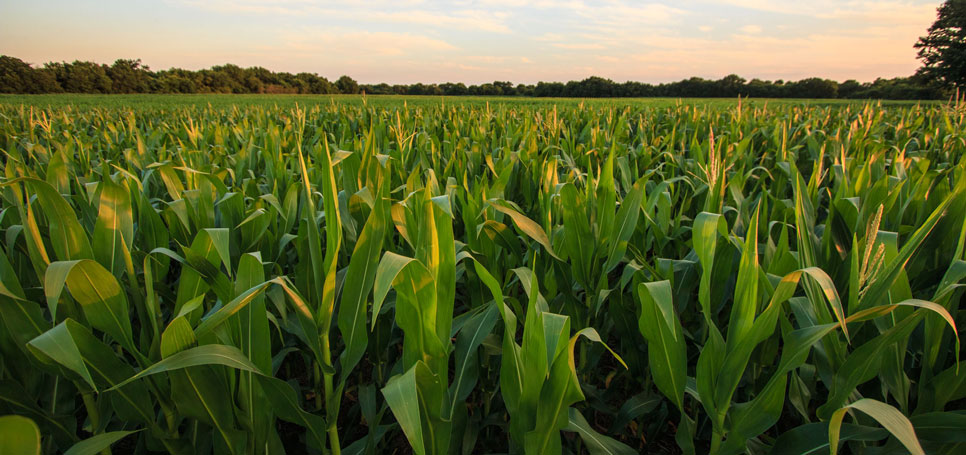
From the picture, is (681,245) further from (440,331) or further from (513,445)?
(440,331)

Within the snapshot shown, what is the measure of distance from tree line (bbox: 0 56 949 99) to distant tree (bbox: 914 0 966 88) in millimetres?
1354

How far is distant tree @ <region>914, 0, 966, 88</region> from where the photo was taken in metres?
32.6

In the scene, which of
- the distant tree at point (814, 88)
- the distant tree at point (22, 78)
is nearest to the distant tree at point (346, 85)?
the distant tree at point (22, 78)

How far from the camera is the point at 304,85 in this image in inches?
2383

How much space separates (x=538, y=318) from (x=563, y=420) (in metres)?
0.26

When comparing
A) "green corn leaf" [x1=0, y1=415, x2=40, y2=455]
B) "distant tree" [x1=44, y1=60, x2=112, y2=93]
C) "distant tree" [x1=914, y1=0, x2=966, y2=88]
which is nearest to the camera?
"green corn leaf" [x1=0, y1=415, x2=40, y2=455]

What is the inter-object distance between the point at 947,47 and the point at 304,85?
6814cm

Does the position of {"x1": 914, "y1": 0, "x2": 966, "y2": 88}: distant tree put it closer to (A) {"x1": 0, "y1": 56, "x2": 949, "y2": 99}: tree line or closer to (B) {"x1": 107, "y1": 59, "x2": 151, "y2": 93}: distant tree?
(A) {"x1": 0, "y1": 56, "x2": 949, "y2": 99}: tree line

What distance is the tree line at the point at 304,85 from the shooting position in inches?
1681

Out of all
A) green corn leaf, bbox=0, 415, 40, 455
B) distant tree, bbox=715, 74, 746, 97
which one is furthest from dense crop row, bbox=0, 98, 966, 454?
distant tree, bbox=715, 74, 746, 97

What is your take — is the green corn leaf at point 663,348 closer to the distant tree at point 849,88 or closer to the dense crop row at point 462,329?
the dense crop row at point 462,329

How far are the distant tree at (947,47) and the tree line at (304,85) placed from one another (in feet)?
4.44

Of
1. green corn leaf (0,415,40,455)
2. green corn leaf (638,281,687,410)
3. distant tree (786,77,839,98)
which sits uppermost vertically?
distant tree (786,77,839,98)

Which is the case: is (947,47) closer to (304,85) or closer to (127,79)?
(304,85)
